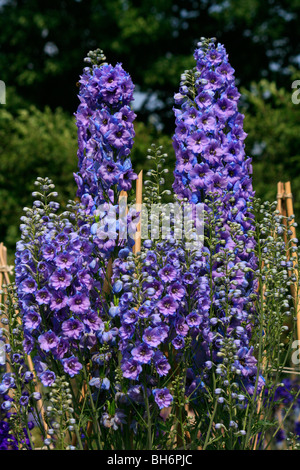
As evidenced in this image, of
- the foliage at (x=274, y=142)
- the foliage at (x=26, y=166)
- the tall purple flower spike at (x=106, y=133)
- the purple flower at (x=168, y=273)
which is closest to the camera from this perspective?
the purple flower at (x=168, y=273)

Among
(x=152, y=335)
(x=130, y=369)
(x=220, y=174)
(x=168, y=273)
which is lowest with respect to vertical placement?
(x=130, y=369)

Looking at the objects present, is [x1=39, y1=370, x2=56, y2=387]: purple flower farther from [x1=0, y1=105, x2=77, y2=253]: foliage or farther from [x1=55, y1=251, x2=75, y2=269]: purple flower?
[x1=0, y1=105, x2=77, y2=253]: foliage

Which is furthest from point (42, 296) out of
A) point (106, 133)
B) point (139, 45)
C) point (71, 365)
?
point (139, 45)

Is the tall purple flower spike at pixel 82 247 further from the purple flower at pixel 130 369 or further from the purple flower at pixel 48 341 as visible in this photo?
the purple flower at pixel 130 369

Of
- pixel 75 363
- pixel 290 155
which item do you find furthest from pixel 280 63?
pixel 75 363

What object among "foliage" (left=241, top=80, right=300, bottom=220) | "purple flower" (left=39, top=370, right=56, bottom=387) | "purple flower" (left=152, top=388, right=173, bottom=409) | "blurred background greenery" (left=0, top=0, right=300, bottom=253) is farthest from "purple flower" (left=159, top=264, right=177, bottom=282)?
"blurred background greenery" (left=0, top=0, right=300, bottom=253)

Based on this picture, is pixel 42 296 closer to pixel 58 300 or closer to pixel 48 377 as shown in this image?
pixel 58 300

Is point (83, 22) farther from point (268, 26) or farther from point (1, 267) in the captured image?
point (1, 267)

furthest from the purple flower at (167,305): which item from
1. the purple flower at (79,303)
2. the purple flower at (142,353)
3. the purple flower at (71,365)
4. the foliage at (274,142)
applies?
the foliage at (274,142)

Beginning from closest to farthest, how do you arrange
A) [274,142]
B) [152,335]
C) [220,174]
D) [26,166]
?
[152,335], [220,174], [274,142], [26,166]

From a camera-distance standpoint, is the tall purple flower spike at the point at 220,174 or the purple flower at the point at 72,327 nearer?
the purple flower at the point at 72,327

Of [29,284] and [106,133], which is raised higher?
[106,133]

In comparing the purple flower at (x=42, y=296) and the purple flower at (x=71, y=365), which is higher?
the purple flower at (x=42, y=296)
